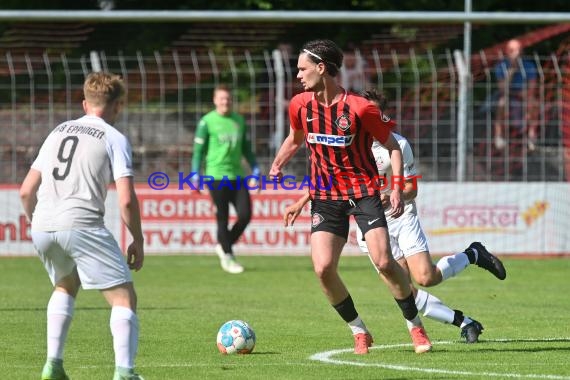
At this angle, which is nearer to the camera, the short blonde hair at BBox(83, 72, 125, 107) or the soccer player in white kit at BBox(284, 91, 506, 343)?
the short blonde hair at BBox(83, 72, 125, 107)

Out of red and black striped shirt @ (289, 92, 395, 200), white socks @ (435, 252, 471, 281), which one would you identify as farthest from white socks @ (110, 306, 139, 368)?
white socks @ (435, 252, 471, 281)

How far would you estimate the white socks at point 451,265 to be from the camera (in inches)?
387

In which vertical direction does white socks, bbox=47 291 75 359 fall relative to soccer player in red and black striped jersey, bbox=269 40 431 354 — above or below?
below

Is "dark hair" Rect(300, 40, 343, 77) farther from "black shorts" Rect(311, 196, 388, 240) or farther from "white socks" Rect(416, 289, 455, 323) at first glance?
"white socks" Rect(416, 289, 455, 323)

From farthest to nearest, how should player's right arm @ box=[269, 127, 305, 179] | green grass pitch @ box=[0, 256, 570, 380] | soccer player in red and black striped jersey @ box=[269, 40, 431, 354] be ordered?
player's right arm @ box=[269, 127, 305, 179] < soccer player in red and black striped jersey @ box=[269, 40, 431, 354] < green grass pitch @ box=[0, 256, 570, 380]

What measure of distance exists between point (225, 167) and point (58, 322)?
9665 mm

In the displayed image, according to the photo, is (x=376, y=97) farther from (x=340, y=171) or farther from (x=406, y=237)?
(x=406, y=237)

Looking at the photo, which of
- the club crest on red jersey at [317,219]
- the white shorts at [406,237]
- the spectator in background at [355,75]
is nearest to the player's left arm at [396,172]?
the club crest on red jersey at [317,219]

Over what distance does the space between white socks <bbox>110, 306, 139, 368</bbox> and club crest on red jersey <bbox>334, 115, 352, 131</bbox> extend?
2.41 metres

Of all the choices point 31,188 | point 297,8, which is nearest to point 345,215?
point 31,188

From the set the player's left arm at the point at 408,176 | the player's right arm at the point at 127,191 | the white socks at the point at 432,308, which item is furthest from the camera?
the white socks at the point at 432,308

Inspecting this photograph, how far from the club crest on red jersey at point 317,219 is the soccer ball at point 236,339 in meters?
0.84

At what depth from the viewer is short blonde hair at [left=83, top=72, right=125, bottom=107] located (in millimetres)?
7059

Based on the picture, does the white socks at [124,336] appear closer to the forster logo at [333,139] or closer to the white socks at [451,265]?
the forster logo at [333,139]
